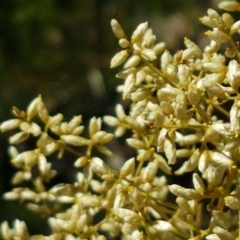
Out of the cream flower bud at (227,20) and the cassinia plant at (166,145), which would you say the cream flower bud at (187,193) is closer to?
the cassinia plant at (166,145)

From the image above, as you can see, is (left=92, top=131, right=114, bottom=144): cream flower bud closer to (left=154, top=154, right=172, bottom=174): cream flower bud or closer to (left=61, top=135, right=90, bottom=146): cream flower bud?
(left=61, top=135, right=90, bottom=146): cream flower bud

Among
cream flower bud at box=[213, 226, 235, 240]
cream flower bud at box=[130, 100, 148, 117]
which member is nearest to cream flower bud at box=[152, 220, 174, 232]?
cream flower bud at box=[213, 226, 235, 240]

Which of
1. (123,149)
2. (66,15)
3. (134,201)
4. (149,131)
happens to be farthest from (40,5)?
(134,201)

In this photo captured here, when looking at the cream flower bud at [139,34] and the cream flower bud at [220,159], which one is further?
the cream flower bud at [139,34]

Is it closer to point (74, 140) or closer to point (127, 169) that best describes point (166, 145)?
point (127, 169)

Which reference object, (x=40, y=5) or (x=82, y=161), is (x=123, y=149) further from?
(x=82, y=161)

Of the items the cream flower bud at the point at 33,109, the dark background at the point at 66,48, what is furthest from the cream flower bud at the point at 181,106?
the dark background at the point at 66,48
